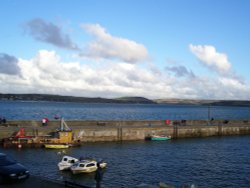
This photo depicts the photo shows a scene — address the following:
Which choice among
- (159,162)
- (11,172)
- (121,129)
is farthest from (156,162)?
(11,172)

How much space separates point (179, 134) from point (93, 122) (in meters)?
16.2

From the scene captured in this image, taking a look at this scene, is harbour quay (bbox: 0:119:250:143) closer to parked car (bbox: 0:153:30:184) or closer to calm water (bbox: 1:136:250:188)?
calm water (bbox: 1:136:250:188)

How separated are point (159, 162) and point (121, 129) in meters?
17.6

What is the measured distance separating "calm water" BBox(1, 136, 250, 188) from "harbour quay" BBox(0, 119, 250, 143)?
249 cm

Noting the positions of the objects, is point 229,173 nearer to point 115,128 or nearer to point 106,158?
point 106,158

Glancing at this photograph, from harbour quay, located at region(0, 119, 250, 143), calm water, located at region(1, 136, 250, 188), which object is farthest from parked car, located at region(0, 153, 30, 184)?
harbour quay, located at region(0, 119, 250, 143)

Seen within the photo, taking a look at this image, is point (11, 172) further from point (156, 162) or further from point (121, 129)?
point (121, 129)

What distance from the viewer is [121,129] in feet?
195

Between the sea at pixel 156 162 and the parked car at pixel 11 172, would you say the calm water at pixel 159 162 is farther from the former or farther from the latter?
the parked car at pixel 11 172

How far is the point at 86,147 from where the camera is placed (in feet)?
169

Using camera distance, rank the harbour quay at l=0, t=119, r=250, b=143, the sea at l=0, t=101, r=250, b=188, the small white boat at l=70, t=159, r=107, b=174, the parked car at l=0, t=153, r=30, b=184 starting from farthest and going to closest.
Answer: the harbour quay at l=0, t=119, r=250, b=143 < the small white boat at l=70, t=159, r=107, b=174 < the sea at l=0, t=101, r=250, b=188 < the parked car at l=0, t=153, r=30, b=184

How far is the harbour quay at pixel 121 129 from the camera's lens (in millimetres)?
54450

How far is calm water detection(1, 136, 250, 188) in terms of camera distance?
33.8 metres

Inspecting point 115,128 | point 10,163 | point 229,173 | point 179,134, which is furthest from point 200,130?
point 10,163
